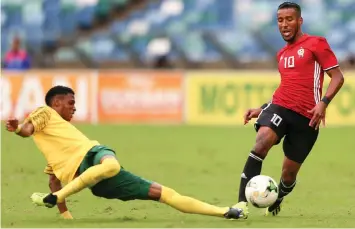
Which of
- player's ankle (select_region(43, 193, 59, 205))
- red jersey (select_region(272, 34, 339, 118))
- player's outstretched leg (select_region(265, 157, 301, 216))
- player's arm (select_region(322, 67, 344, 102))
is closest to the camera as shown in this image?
player's ankle (select_region(43, 193, 59, 205))

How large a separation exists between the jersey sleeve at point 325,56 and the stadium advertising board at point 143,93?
47.9ft

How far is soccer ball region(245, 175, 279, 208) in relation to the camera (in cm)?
899

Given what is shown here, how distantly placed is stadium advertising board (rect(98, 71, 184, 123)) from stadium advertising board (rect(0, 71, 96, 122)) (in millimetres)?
326

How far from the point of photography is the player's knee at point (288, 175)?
977 cm

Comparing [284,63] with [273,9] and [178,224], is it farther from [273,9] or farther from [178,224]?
[273,9]

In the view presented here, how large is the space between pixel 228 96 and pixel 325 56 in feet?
47.3

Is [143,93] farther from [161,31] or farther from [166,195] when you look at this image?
[166,195]

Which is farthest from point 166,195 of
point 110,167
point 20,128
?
point 20,128

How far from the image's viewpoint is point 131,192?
342 inches

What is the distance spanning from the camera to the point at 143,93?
24062 millimetres

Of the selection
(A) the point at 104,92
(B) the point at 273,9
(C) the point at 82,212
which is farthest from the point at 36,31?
(C) the point at 82,212

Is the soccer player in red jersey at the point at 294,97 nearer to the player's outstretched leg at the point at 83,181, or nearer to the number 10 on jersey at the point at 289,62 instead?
the number 10 on jersey at the point at 289,62

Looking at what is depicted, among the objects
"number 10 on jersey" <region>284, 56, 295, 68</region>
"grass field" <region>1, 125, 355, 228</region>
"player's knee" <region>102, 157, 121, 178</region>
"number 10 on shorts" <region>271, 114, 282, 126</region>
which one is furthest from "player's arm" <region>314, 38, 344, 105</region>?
"player's knee" <region>102, 157, 121, 178</region>

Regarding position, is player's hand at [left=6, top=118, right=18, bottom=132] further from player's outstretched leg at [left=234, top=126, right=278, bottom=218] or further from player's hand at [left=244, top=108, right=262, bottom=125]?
player's hand at [left=244, top=108, right=262, bottom=125]
